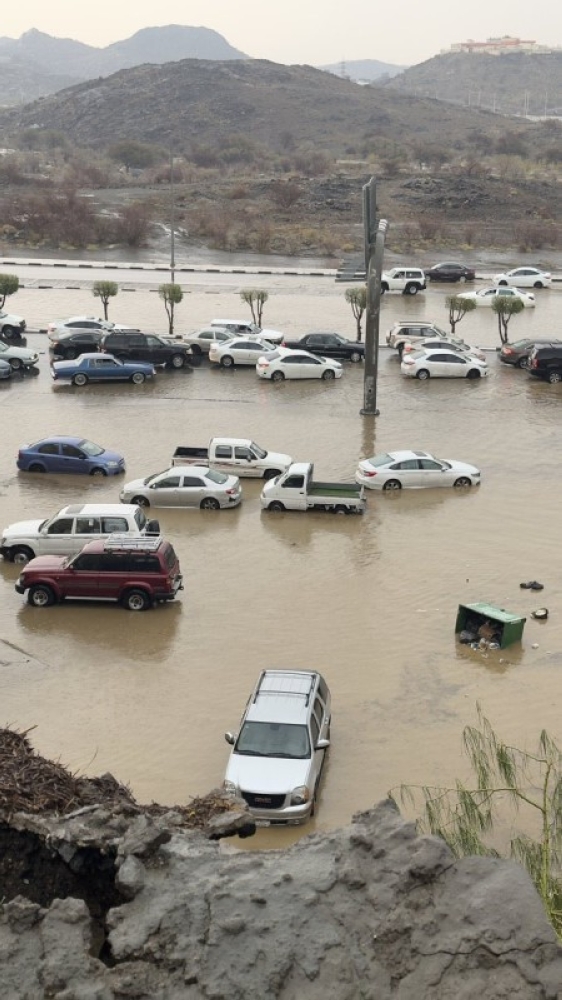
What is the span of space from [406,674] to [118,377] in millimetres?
21094

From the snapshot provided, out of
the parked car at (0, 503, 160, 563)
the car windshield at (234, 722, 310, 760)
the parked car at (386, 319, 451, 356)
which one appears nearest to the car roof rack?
the parked car at (0, 503, 160, 563)

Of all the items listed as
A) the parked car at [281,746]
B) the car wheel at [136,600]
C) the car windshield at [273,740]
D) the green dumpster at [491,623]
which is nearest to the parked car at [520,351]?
the green dumpster at [491,623]

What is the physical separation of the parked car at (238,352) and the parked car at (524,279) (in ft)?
72.4

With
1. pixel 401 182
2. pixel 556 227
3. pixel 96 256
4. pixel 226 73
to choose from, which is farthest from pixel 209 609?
pixel 226 73

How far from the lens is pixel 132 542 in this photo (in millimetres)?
19812

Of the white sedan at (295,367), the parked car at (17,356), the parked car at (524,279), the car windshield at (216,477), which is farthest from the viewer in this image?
the parked car at (524,279)

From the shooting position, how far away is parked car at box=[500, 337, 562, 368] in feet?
125

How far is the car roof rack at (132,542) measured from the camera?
1962 cm

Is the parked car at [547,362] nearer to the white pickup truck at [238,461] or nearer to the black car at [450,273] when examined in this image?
the white pickup truck at [238,461]

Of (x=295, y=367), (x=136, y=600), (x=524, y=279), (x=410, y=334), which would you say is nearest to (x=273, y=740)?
(x=136, y=600)

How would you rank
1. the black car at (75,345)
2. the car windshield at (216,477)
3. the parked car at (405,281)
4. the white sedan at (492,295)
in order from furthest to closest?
the parked car at (405,281), the white sedan at (492,295), the black car at (75,345), the car windshield at (216,477)

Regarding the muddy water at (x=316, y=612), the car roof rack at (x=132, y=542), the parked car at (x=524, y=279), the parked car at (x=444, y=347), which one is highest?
the parked car at (x=524, y=279)

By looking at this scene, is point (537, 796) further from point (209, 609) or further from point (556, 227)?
point (556, 227)

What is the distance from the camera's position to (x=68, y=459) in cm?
2684
